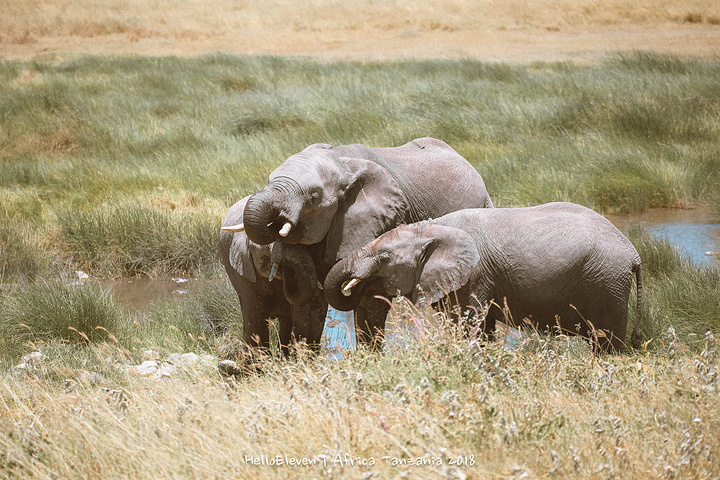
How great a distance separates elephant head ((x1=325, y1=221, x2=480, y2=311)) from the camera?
4.54 m

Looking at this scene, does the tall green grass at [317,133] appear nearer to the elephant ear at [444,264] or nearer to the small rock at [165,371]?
the small rock at [165,371]

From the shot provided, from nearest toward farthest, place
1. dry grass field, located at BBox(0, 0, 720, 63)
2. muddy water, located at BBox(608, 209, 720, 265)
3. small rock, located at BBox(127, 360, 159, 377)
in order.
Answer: small rock, located at BBox(127, 360, 159, 377) < muddy water, located at BBox(608, 209, 720, 265) < dry grass field, located at BBox(0, 0, 720, 63)

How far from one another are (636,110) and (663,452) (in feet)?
31.9

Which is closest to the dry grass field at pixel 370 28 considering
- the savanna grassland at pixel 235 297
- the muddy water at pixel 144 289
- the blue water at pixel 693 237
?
the savanna grassland at pixel 235 297

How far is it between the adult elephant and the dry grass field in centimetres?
1350

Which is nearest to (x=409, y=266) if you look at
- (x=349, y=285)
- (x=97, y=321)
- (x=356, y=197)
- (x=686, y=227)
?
(x=349, y=285)

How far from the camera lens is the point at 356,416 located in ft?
10.2

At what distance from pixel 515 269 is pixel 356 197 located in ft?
3.00

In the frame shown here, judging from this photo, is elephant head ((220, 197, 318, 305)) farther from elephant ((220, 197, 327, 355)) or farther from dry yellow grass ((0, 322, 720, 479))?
dry yellow grass ((0, 322, 720, 479))

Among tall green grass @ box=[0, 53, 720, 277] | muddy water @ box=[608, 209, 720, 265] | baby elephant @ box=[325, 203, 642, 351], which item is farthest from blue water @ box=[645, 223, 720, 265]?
baby elephant @ box=[325, 203, 642, 351]

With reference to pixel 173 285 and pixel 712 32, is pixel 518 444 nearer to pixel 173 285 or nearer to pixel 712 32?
pixel 173 285

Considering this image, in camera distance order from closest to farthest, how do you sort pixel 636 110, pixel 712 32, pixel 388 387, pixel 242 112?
pixel 388 387 → pixel 636 110 → pixel 242 112 → pixel 712 32

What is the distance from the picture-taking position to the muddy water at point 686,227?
7778 millimetres

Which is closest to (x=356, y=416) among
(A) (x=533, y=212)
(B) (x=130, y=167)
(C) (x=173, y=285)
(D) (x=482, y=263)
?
(D) (x=482, y=263)
